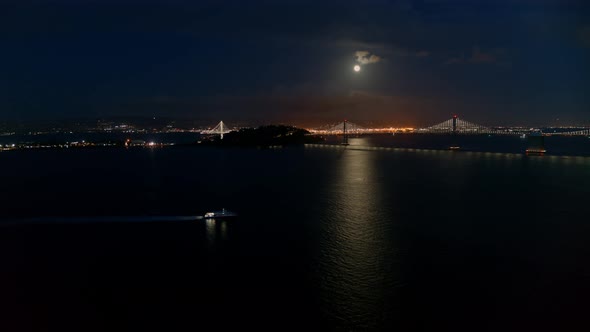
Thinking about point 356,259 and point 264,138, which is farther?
point 264,138

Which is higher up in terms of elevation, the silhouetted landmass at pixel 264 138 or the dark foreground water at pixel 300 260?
the silhouetted landmass at pixel 264 138

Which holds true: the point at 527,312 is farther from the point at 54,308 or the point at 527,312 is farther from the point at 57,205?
the point at 57,205

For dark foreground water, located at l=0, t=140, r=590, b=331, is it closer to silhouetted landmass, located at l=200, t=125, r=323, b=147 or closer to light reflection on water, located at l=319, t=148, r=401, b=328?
light reflection on water, located at l=319, t=148, r=401, b=328

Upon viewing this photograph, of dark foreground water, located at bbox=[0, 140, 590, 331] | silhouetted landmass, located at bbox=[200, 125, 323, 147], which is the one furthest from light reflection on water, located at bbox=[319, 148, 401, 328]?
silhouetted landmass, located at bbox=[200, 125, 323, 147]

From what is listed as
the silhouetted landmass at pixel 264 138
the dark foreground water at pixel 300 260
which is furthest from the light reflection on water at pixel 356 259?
the silhouetted landmass at pixel 264 138

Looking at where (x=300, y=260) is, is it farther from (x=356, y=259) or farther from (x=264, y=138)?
(x=264, y=138)

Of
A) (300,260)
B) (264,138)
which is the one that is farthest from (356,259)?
(264,138)

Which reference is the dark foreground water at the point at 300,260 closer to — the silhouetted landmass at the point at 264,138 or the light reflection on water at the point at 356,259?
the light reflection on water at the point at 356,259
